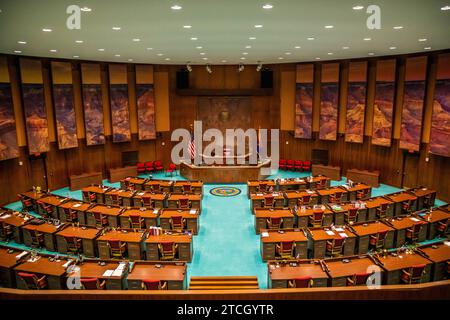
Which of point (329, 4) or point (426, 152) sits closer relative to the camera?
point (329, 4)

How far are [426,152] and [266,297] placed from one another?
14.5 meters

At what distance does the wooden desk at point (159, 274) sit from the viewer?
782 centimetres

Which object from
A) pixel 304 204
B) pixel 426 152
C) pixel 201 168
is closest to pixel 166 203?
pixel 201 168

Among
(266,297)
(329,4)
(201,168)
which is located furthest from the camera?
(201,168)

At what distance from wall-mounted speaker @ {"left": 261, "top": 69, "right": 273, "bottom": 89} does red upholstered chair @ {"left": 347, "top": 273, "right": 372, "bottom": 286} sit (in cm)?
1501

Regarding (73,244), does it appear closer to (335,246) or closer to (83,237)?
(83,237)

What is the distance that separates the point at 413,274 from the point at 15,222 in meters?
12.2

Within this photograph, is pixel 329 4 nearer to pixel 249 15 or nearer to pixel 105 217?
pixel 249 15

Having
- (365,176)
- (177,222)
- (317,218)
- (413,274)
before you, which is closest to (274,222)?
(317,218)

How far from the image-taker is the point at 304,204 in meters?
13.6

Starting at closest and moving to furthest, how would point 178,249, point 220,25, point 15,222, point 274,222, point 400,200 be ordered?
1. point 220,25
2. point 178,249
3. point 15,222
4. point 274,222
5. point 400,200

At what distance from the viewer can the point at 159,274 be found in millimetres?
8094

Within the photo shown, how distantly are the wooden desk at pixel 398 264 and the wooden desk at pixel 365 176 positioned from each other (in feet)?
29.1

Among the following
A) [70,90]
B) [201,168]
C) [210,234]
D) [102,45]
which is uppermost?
[102,45]
